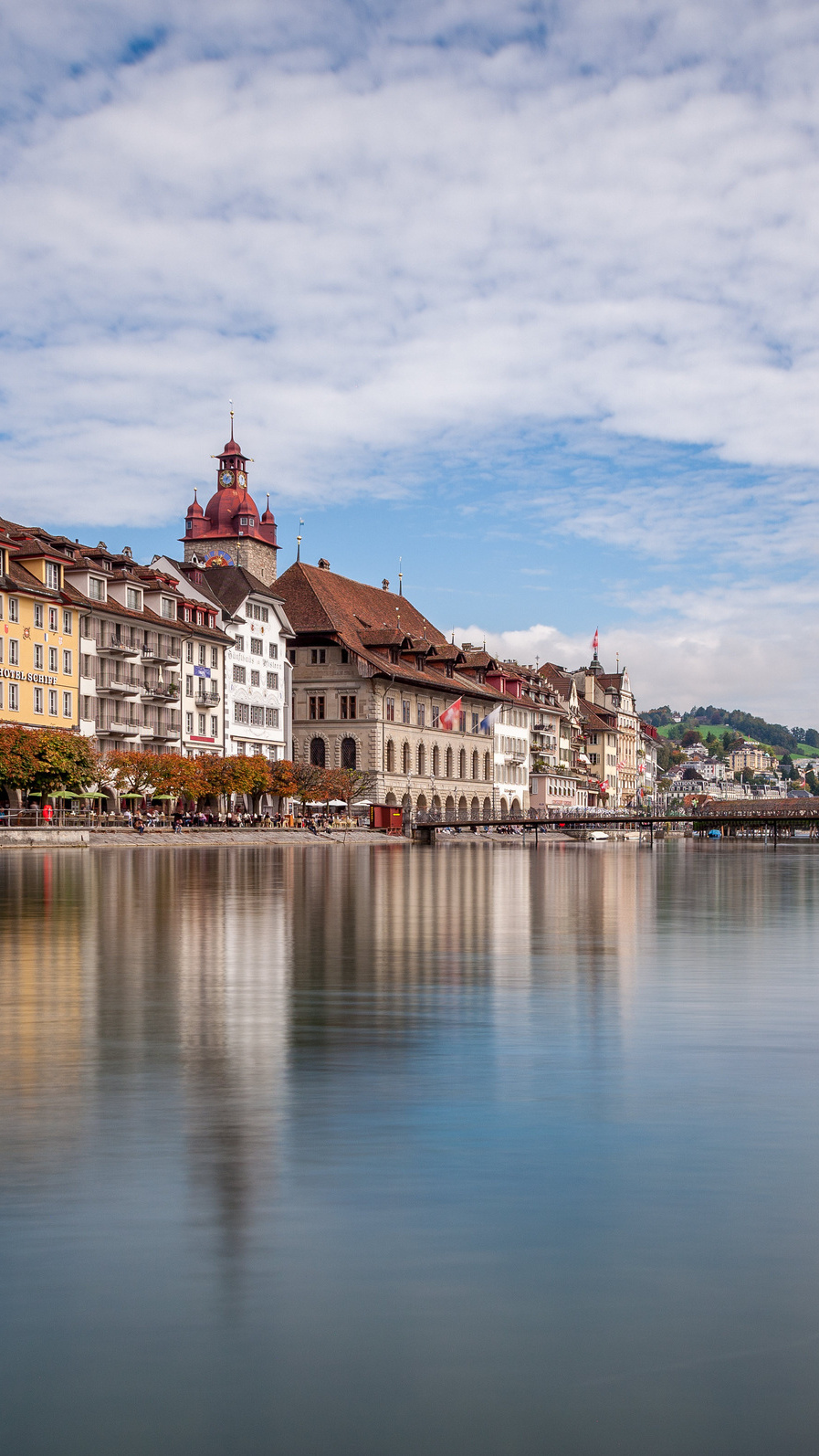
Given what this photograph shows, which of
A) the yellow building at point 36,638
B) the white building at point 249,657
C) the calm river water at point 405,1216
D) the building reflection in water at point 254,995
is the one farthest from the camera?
the white building at point 249,657

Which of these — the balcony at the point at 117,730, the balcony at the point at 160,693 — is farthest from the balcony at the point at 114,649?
the balcony at the point at 117,730

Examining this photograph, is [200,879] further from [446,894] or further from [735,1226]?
[735,1226]

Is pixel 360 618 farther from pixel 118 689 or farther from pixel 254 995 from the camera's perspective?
pixel 254 995

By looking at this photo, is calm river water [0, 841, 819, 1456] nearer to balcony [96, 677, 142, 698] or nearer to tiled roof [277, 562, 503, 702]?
balcony [96, 677, 142, 698]

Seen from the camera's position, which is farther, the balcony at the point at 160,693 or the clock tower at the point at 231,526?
the clock tower at the point at 231,526

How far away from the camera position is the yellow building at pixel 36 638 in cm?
6956

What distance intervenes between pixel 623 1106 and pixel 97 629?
7262cm

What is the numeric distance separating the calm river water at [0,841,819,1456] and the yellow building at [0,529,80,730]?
57851 millimetres

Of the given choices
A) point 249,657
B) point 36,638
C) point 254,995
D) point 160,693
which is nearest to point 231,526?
point 249,657

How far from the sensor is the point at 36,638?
7156 centimetres

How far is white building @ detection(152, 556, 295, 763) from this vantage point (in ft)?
312

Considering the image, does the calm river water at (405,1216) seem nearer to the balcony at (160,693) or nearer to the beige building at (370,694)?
the balcony at (160,693)

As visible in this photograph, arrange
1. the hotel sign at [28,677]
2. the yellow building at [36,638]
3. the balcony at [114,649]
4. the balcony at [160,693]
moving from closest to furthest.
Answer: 1. the yellow building at [36,638]
2. the hotel sign at [28,677]
3. the balcony at [114,649]
4. the balcony at [160,693]

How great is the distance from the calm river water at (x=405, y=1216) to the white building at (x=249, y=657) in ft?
263
